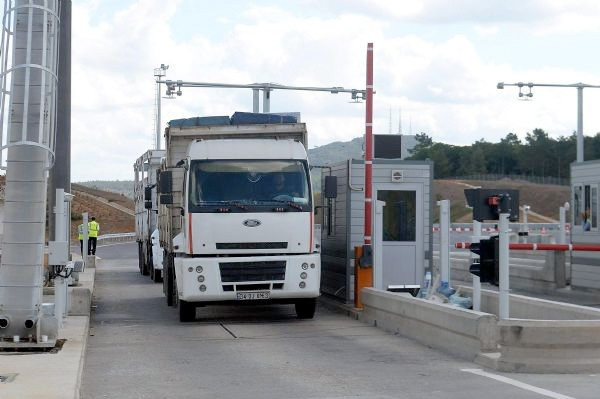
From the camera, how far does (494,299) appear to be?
16.8 metres

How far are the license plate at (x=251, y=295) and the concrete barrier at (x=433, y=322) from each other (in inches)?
66.7

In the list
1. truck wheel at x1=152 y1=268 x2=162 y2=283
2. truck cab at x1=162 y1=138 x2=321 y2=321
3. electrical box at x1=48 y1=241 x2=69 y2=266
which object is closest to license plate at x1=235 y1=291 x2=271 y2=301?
truck cab at x1=162 y1=138 x2=321 y2=321

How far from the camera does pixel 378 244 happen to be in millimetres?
19703

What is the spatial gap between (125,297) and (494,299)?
11209 mm

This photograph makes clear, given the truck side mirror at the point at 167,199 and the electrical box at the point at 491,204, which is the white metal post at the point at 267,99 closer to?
the truck side mirror at the point at 167,199

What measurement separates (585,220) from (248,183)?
32.6 feet

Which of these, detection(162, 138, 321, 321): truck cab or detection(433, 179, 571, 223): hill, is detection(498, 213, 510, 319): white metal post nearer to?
detection(162, 138, 321, 321): truck cab

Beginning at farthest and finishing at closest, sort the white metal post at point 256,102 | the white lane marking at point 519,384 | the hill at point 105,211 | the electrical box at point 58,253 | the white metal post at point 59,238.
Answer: the hill at point 105,211 < the white metal post at point 256,102 < the white metal post at point 59,238 < the electrical box at point 58,253 < the white lane marking at point 519,384

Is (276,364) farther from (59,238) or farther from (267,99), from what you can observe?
(267,99)

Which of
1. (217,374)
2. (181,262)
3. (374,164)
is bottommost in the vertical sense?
(217,374)

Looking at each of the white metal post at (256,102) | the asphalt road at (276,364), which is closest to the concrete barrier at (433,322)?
the asphalt road at (276,364)

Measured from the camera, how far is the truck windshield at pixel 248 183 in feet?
59.7

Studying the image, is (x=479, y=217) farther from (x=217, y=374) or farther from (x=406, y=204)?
(x=406, y=204)

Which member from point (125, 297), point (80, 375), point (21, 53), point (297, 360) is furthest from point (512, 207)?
point (125, 297)
